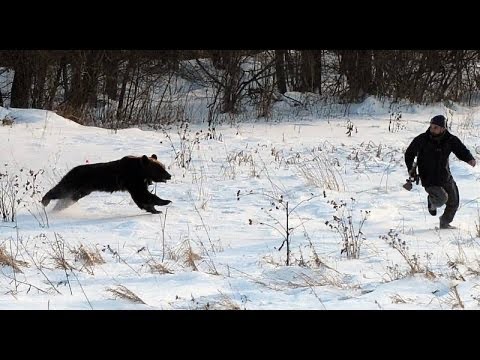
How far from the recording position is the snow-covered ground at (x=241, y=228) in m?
5.94

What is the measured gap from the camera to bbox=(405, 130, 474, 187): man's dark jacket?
9.82 metres

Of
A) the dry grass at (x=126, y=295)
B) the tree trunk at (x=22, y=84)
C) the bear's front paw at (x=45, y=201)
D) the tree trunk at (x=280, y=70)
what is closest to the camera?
the dry grass at (x=126, y=295)

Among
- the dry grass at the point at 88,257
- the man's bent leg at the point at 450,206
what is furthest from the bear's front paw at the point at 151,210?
the man's bent leg at the point at 450,206

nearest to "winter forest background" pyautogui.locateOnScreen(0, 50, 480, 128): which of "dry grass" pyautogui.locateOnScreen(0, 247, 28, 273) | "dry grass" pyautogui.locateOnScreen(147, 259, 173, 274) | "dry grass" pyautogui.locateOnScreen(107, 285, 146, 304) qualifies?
"dry grass" pyautogui.locateOnScreen(0, 247, 28, 273)

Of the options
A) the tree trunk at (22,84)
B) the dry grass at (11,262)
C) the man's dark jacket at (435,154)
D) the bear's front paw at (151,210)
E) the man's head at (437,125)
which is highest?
the tree trunk at (22,84)

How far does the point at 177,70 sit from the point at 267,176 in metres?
14.6

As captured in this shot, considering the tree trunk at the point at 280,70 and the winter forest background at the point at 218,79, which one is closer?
the winter forest background at the point at 218,79

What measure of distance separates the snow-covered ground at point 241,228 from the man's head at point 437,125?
136cm

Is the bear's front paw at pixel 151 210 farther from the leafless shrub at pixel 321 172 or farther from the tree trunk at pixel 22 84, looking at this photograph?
the tree trunk at pixel 22 84

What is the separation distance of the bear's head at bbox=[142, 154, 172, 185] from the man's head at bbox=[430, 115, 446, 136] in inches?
171

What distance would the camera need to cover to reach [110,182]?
36.8 feet

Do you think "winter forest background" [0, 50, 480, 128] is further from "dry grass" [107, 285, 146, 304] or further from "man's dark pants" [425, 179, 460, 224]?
"dry grass" [107, 285, 146, 304]

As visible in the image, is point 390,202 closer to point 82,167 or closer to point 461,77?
point 82,167
